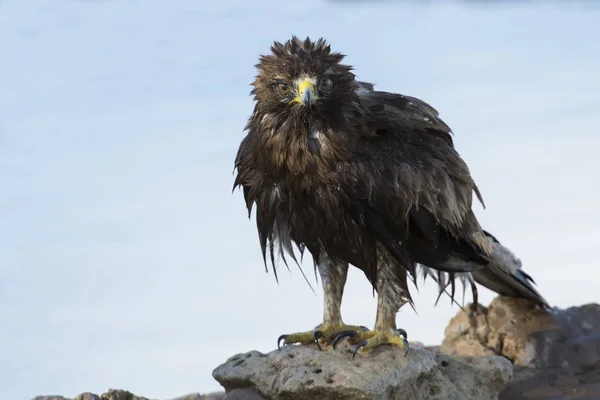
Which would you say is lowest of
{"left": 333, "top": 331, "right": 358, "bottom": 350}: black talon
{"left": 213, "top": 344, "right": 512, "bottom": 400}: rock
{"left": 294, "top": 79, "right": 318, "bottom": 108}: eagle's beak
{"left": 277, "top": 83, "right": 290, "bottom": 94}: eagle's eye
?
{"left": 213, "top": 344, "right": 512, "bottom": 400}: rock

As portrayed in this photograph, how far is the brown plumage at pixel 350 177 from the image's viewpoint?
6461 mm

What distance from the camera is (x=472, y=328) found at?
376 inches

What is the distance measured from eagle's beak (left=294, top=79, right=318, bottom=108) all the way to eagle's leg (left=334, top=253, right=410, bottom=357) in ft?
4.92

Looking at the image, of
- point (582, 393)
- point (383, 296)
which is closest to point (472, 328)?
point (582, 393)

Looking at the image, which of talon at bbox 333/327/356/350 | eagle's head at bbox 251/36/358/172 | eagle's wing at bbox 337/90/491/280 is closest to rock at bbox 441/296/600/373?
eagle's wing at bbox 337/90/491/280

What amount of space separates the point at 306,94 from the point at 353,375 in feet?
6.99

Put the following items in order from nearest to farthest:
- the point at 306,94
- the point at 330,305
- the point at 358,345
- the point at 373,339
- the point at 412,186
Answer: the point at 306,94 < the point at 412,186 < the point at 358,345 < the point at 373,339 < the point at 330,305

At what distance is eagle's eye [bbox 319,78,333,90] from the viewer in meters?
→ 6.38

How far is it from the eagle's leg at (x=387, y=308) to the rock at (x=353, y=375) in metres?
0.08

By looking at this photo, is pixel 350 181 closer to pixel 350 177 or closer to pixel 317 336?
pixel 350 177

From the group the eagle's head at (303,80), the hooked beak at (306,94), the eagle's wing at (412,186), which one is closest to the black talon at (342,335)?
the eagle's wing at (412,186)

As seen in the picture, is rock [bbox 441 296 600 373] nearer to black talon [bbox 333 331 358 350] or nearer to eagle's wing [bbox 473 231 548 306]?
eagle's wing [bbox 473 231 548 306]

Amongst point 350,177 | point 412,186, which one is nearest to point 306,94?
point 350,177

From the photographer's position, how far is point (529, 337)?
9.39 meters
